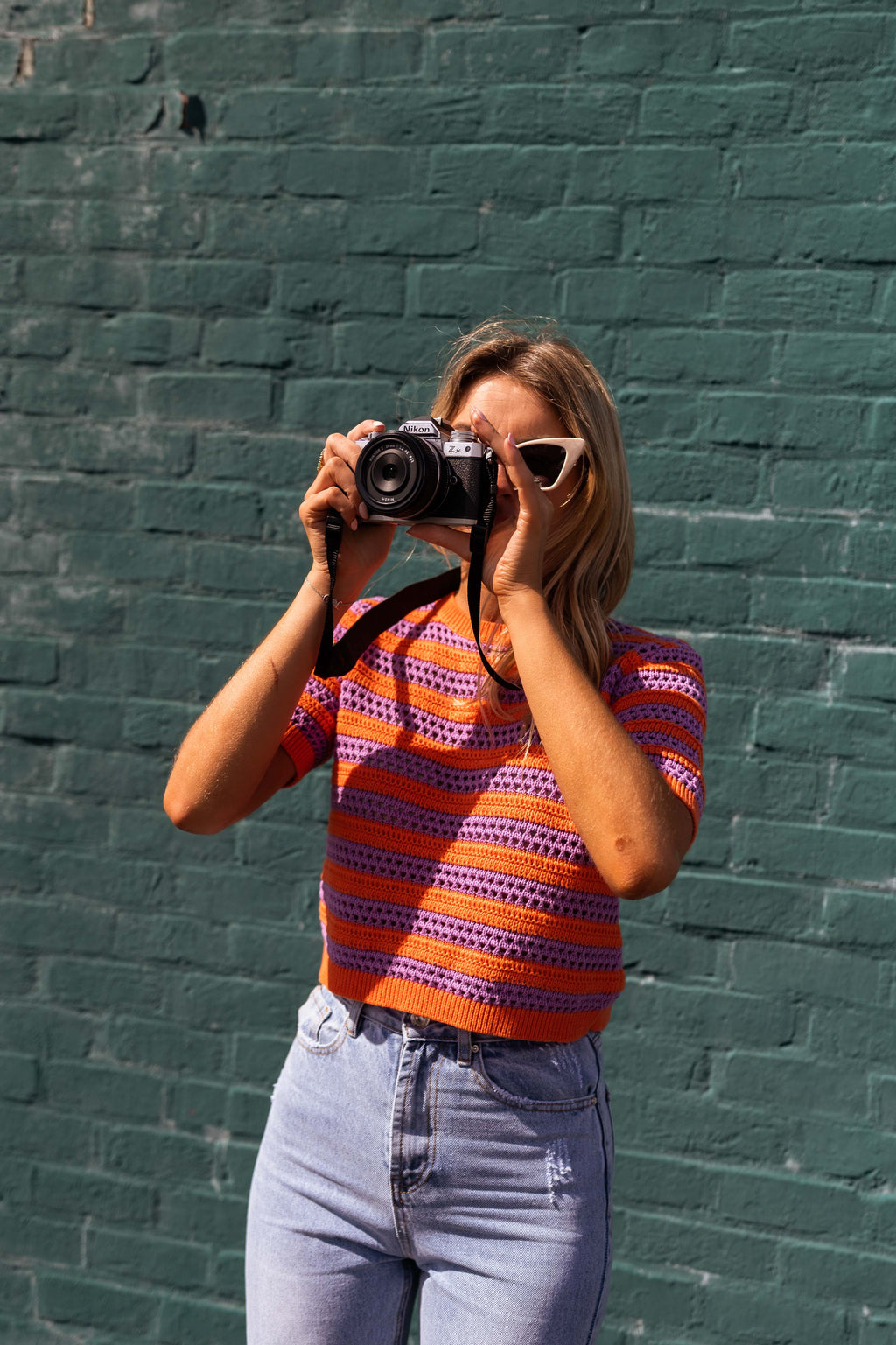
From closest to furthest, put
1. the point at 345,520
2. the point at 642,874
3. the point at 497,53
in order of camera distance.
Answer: the point at 642,874, the point at 345,520, the point at 497,53

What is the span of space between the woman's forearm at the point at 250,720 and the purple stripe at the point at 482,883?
0.48 ft

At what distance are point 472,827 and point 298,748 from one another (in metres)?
0.26

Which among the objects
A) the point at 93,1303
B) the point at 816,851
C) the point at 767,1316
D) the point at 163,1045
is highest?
the point at 816,851

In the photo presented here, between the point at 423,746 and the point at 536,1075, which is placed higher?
the point at 423,746

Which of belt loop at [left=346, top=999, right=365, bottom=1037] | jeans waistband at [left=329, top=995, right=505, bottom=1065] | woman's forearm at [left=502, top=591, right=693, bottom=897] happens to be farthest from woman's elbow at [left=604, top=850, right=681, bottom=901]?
belt loop at [left=346, top=999, right=365, bottom=1037]

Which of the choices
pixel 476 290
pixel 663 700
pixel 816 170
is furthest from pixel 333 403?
pixel 663 700

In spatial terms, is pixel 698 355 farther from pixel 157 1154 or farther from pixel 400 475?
pixel 157 1154

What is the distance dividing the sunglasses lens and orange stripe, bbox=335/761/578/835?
355 millimetres

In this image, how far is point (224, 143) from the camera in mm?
2193

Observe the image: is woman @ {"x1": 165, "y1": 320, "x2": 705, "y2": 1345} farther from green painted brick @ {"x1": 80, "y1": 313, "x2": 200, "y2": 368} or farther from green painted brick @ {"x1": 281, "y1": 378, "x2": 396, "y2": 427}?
green painted brick @ {"x1": 80, "y1": 313, "x2": 200, "y2": 368}

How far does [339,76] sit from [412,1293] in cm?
193

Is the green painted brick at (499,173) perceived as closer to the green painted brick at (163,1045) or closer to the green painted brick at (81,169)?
the green painted brick at (81,169)

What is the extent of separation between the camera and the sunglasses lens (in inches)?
52.3

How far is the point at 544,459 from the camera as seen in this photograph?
1343 millimetres
